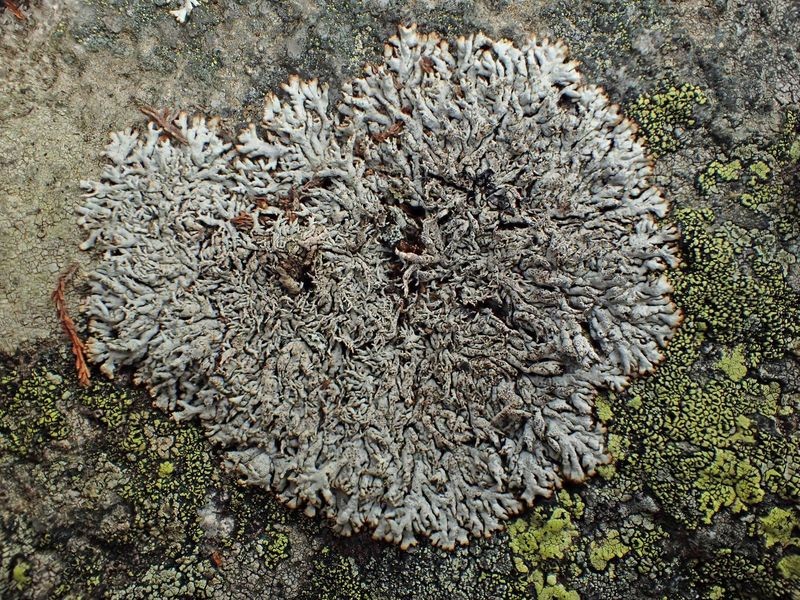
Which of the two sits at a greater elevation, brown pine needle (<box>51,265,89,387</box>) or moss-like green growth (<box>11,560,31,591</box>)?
brown pine needle (<box>51,265,89,387</box>)

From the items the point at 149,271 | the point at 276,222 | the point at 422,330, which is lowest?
the point at 149,271

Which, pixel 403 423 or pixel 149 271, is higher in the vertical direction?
pixel 149 271

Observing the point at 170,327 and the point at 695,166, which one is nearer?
the point at 170,327

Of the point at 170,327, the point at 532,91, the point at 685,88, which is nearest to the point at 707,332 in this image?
the point at 685,88

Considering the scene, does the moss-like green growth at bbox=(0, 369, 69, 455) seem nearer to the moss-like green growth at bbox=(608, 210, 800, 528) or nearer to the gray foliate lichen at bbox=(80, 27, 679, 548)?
the gray foliate lichen at bbox=(80, 27, 679, 548)

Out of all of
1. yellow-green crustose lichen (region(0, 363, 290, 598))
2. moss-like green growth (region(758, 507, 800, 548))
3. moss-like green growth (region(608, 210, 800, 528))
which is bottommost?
yellow-green crustose lichen (region(0, 363, 290, 598))

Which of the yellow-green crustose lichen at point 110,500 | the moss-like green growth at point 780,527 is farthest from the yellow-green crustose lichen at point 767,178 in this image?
the yellow-green crustose lichen at point 110,500

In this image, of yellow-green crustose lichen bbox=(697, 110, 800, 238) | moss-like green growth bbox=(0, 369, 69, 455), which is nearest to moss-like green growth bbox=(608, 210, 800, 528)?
yellow-green crustose lichen bbox=(697, 110, 800, 238)

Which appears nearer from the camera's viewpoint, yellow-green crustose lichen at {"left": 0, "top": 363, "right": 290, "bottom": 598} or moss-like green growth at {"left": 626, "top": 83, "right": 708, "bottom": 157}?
yellow-green crustose lichen at {"left": 0, "top": 363, "right": 290, "bottom": 598}

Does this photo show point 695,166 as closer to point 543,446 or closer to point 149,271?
point 543,446
